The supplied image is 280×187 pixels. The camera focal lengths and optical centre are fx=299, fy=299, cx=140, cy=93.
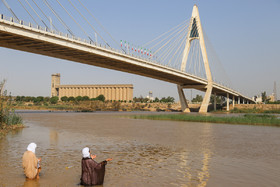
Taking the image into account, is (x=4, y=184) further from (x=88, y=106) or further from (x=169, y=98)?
(x=169, y=98)

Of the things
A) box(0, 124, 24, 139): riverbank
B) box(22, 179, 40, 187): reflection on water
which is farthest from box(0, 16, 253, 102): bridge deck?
box(22, 179, 40, 187): reflection on water

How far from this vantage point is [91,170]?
7.41 m

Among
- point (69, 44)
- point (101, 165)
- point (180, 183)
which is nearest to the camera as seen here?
point (101, 165)

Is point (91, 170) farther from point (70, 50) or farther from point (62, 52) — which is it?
point (62, 52)

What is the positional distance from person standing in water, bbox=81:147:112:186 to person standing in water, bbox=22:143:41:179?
4.42 ft

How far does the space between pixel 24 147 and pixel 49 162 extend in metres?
3.63

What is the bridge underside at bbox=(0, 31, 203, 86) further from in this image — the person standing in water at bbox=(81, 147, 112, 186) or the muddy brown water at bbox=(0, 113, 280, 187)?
the person standing in water at bbox=(81, 147, 112, 186)

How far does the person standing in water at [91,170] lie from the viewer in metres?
7.36

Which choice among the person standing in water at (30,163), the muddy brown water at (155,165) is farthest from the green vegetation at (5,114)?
the person standing in water at (30,163)

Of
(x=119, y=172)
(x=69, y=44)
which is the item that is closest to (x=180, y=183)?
(x=119, y=172)

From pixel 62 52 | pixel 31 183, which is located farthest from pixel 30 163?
pixel 62 52

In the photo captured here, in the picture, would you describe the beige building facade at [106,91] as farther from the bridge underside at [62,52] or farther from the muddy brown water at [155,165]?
the muddy brown water at [155,165]

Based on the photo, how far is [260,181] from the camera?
27.2 feet

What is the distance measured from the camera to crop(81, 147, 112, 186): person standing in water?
736cm
